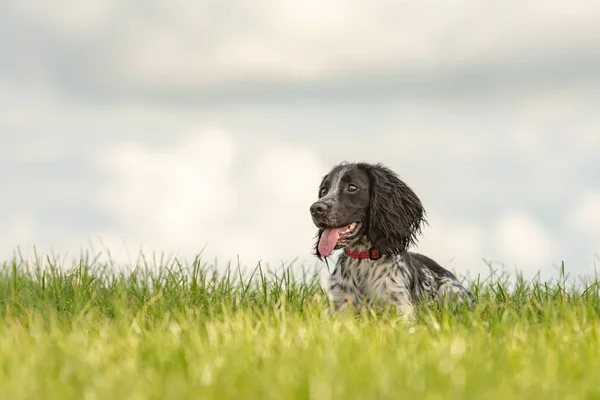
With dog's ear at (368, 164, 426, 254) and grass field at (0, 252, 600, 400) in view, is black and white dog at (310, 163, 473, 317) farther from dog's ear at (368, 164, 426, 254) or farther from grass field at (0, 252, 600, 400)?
grass field at (0, 252, 600, 400)

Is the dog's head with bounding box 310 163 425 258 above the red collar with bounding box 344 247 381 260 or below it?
above

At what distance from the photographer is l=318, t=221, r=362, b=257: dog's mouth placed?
8102mm

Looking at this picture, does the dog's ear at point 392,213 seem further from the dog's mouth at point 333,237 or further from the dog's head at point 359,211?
the dog's mouth at point 333,237

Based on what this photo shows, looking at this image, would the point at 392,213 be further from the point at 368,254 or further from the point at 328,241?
the point at 328,241

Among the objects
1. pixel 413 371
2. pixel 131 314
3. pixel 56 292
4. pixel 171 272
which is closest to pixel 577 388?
pixel 413 371

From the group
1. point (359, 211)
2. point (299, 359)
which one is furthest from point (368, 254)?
point (299, 359)

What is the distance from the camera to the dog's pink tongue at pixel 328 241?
809 centimetres

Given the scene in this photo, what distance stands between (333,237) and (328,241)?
Answer: 2.7 inches

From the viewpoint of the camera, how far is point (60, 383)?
15.1 feet

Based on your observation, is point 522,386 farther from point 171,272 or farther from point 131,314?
point 171,272

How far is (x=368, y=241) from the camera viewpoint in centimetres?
845

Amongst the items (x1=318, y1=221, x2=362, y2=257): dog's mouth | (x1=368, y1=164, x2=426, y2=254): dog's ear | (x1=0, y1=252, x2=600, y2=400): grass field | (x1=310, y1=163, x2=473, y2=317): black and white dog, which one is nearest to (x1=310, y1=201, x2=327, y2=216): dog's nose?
(x1=310, y1=163, x2=473, y2=317): black and white dog

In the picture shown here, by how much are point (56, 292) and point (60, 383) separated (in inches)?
173

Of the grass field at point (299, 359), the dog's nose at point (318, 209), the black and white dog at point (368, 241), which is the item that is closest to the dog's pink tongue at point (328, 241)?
the black and white dog at point (368, 241)
